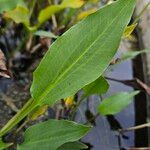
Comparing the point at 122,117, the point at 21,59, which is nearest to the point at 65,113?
the point at 122,117

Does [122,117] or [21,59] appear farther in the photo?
[21,59]

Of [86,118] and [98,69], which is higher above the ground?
[98,69]

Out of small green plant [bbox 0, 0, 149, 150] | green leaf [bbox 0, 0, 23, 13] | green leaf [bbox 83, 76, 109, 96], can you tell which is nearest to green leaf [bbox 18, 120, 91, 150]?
small green plant [bbox 0, 0, 149, 150]

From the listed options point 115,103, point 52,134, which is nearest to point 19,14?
point 115,103

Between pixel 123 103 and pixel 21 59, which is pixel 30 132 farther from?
pixel 21 59

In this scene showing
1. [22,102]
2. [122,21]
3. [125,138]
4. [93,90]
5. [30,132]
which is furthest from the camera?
[22,102]

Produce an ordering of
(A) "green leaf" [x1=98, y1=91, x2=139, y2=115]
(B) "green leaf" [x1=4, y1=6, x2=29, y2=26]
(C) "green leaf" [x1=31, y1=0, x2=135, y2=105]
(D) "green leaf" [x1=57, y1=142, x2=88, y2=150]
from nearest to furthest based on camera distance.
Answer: (C) "green leaf" [x1=31, y1=0, x2=135, y2=105] → (D) "green leaf" [x1=57, y1=142, x2=88, y2=150] → (A) "green leaf" [x1=98, y1=91, x2=139, y2=115] → (B) "green leaf" [x1=4, y1=6, x2=29, y2=26]

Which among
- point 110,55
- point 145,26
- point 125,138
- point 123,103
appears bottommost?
point 125,138

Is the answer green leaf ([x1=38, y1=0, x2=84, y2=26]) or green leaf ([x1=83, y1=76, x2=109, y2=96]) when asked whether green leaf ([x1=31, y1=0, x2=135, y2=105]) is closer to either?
green leaf ([x1=83, y1=76, x2=109, y2=96])
